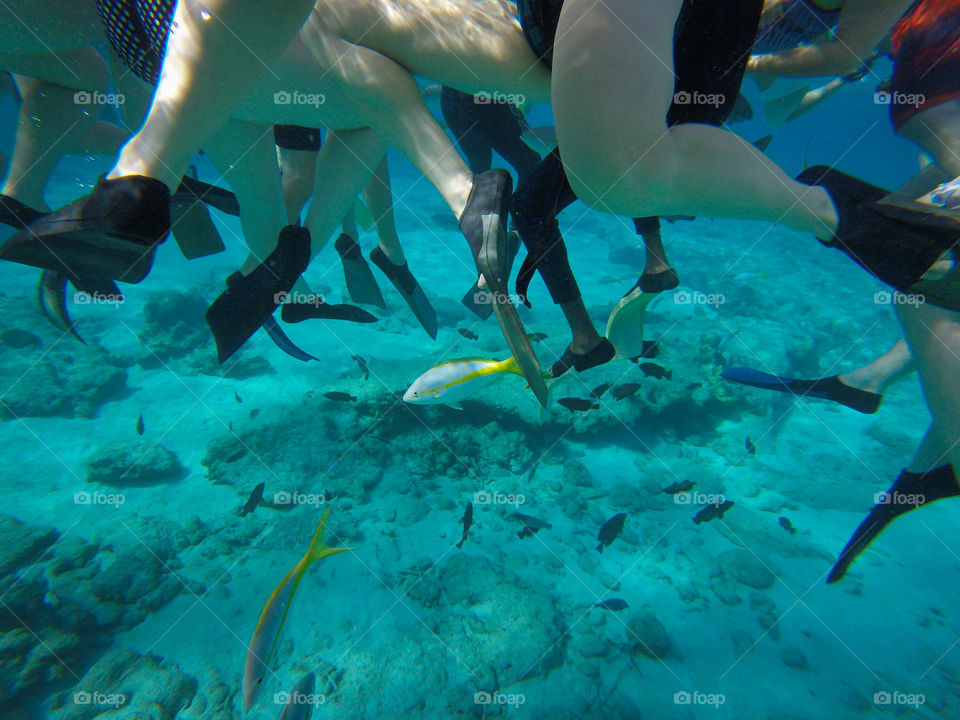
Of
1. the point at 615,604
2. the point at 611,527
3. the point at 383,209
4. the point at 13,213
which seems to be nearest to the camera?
the point at 13,213

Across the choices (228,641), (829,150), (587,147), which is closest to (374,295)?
(228,641)

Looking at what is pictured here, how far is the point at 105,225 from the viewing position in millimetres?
1523

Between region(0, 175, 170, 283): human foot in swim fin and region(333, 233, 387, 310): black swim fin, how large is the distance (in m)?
3.02

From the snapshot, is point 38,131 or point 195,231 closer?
point 38,131

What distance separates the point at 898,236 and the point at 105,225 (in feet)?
9.84

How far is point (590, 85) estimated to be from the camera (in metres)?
1.21

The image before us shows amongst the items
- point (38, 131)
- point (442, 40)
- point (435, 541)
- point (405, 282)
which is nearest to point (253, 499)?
point (435, 541)

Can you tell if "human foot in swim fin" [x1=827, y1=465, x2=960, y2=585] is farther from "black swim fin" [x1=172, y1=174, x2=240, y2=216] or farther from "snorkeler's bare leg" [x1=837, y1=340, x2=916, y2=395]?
"black swim fin" [x1=172, y1=174, x2=240, y2=216]

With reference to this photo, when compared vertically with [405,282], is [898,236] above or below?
above

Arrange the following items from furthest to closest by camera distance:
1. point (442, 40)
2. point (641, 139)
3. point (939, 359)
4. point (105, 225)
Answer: point (939, 359) < point (442, 40) < point (105, 225) < point (641, 139)

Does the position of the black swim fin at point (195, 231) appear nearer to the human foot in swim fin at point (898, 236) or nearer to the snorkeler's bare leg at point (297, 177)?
the snorkeler's bare leg at point (297, 177)

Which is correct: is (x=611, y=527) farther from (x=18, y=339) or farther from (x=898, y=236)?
(x=18, y=339)

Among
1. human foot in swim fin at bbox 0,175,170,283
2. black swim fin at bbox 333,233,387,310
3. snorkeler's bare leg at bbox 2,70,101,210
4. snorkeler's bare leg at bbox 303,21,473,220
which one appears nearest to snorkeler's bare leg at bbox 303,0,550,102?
snorkeler's bare leg at bbox 303,21,473,220

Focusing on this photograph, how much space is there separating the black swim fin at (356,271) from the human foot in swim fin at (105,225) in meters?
3.02
